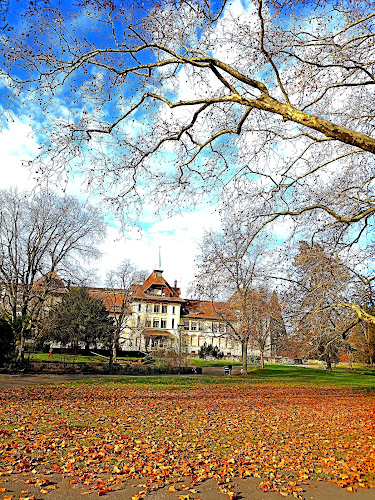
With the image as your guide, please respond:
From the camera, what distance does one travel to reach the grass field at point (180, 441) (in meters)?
5.32

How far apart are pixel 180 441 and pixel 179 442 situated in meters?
0.10

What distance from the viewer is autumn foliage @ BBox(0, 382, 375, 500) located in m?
5.28

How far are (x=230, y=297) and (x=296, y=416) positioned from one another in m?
15.6

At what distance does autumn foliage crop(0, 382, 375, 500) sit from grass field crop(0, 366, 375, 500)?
1 cm

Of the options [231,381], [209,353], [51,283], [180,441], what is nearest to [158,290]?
[209,353]

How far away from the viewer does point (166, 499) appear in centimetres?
445

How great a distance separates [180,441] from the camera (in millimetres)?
7238

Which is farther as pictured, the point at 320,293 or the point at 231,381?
the point at 231,381

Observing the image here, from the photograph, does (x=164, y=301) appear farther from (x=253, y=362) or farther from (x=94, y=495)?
(x=94, y=495)

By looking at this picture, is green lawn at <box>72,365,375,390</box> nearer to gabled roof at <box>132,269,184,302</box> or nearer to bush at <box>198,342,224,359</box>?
bush at <box>198,342,224,359</box>

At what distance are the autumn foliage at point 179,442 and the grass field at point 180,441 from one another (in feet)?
0.05

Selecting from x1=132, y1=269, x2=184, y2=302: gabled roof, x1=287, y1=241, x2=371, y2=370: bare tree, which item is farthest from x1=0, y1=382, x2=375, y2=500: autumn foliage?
x1=132, y1=269, x2=184, y2=302: gabled roof

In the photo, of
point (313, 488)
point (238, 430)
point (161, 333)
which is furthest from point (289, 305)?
point (161, 333)

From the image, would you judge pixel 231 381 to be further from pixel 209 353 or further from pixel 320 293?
pixel 209 353
